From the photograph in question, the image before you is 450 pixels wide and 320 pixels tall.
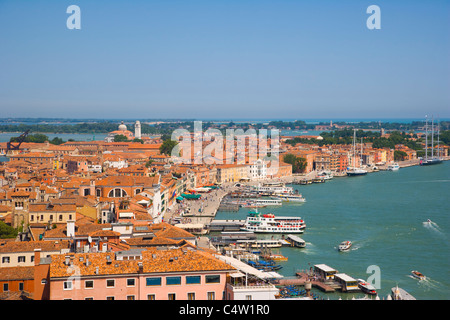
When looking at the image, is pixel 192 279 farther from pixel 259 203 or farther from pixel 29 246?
pixel 259 203

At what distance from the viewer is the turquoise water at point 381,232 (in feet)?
21.0

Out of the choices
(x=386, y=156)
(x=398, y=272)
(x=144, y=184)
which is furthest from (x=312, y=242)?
(x=386, y=156)

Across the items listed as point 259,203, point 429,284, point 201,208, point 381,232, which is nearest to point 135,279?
point 429,284

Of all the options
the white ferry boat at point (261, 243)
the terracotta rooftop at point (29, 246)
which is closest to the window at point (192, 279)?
the terracotta rooftop at point (29, 246)

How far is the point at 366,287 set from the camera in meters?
5.71

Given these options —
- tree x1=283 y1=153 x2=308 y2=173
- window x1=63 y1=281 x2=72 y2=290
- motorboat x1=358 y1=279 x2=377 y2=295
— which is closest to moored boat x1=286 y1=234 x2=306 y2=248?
motorboat x1=358 y1=279 x2=377 y2=295

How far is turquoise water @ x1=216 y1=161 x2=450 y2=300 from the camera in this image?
252 inches

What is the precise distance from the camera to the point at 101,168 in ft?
51.5

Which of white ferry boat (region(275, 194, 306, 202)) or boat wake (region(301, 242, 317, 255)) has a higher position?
boat wake (region(301, 242, 317, 255))

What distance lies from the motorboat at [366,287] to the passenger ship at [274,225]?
129 inches

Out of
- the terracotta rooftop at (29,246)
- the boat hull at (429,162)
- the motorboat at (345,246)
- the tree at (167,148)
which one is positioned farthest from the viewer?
the boat hull at (429,162)

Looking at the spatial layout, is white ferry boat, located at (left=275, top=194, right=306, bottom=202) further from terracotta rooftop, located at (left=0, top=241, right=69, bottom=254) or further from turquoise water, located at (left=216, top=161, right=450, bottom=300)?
terracotta rooftop, located at (left=0, top=241, right=69, bottom=254)

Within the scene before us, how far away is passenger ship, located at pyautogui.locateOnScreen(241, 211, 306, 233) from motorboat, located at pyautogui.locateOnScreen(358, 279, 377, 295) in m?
3.28

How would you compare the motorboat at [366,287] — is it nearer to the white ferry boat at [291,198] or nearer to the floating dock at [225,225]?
the floating dock at [225,225]
